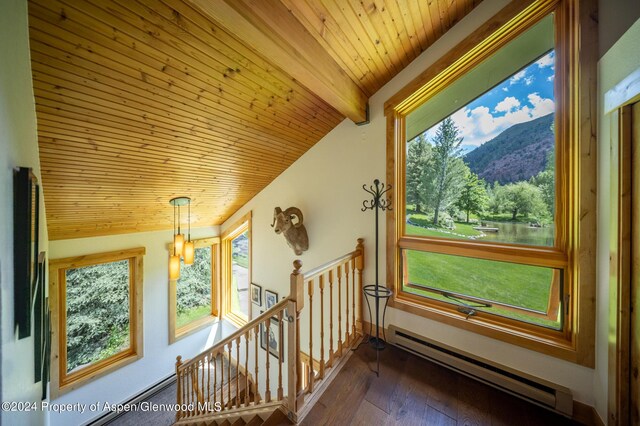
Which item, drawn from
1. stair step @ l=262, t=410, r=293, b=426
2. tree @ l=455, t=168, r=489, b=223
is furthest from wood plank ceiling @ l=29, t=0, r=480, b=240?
stair step @ l=262, t=410, r=293, b=426

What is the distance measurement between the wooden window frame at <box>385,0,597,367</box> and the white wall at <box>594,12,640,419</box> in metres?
0.05

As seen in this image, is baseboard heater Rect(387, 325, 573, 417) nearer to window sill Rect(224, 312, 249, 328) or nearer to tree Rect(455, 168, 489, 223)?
tree Rect(455, 168, 489, 223)

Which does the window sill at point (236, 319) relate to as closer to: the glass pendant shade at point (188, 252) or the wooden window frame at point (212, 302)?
the wooden window frame at point (212, 302)

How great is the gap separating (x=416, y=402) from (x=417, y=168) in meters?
1.91

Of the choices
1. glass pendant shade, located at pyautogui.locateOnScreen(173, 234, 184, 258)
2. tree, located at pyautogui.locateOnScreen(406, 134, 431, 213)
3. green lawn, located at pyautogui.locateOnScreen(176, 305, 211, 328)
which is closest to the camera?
tree, located at pyautogui.locateOnScreen(406, 134, 431, 213)

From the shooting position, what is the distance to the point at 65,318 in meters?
2.98

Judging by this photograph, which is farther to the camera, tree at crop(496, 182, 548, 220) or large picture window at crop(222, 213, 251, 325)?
large picture window at crop(222, 213, 251, 325)

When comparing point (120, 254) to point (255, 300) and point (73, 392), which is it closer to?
point (73, 392)

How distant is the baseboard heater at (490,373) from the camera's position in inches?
60.9

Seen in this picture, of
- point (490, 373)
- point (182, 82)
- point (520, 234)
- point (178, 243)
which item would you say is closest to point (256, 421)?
point (490, 373)

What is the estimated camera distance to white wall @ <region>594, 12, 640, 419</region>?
4.12 feet

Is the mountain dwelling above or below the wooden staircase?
above

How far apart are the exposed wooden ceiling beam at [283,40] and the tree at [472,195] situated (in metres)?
1.28

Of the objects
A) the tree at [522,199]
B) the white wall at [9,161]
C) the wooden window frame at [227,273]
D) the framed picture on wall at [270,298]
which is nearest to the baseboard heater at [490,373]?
the tree at [522,199]
